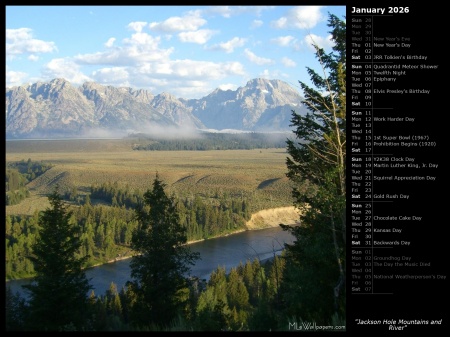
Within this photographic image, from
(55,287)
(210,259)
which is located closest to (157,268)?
(55,287)

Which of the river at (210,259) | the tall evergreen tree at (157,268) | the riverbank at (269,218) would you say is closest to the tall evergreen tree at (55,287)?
the tall evergreen tree at (157,268)

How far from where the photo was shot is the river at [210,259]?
42.5 m

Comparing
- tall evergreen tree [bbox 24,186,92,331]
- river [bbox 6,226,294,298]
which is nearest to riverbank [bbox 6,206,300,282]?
river [bbox 6,226,294,298]

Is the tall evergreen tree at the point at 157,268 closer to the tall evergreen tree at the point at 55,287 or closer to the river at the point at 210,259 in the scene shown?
the tall evergreen tree at the point at 55,287

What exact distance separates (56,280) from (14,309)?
6.57 m

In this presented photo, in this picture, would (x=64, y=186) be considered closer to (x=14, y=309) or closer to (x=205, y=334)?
(x=14, y=309)

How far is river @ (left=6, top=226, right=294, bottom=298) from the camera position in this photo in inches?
1675

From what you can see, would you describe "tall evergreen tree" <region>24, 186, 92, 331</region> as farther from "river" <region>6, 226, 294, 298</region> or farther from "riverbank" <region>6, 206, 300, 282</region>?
"riverbank" <region>6, 206, 300, 282</region>

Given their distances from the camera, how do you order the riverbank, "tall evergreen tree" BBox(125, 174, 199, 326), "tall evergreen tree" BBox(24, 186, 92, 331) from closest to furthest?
1. "tall evergreen tree" BBox(24, 186, 92, 331)
2. "tall evergreen tree" BBox(125, 174, 199, 326)
3. the riverbank

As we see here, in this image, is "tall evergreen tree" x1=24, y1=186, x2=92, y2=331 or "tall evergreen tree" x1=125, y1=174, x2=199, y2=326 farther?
"tall evergreen tree" x1=125, y1=174, x2=199, y2=326

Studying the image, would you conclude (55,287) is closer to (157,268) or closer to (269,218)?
(157,268)
